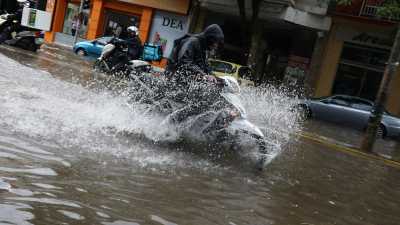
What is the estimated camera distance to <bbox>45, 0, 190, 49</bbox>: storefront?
31094mm

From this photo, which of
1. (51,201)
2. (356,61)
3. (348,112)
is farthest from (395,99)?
(51,201)

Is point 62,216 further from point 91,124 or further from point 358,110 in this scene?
point 358,110

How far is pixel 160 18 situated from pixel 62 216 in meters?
28.1

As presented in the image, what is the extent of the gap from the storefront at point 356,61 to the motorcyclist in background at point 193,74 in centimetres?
1882

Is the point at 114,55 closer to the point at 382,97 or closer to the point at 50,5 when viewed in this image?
the point at 382,97

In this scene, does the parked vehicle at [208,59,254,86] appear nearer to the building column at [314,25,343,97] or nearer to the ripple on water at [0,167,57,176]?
the building column at [314,25,343,97]

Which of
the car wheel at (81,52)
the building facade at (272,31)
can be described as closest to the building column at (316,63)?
the building facade at (272,31)

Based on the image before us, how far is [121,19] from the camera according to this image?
1325 inches

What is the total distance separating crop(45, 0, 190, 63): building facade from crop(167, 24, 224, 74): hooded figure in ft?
75.6

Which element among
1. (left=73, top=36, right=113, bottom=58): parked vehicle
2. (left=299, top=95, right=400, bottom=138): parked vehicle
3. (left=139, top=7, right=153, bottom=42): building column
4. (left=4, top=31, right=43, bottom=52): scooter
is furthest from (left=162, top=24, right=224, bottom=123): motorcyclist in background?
(left=139, top=7, right=153, bottom=42): building column

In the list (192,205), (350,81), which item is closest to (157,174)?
(192,205)

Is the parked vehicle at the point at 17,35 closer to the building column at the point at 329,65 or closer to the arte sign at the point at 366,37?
the building column at the point at 329,65

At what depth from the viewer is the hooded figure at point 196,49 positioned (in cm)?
738

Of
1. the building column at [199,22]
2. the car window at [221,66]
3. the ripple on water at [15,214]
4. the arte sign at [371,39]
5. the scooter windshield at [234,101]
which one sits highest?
the arte sign at [371,39]
